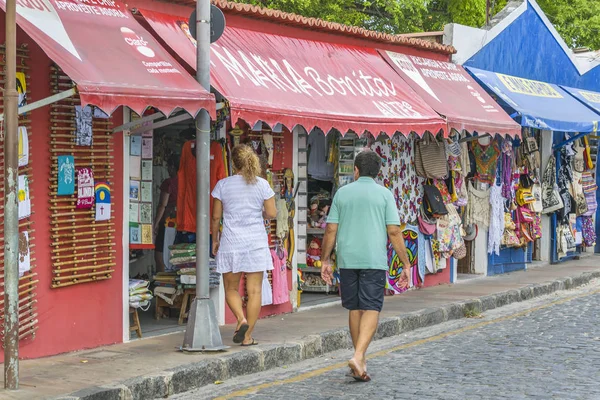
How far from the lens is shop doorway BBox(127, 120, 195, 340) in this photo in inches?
385

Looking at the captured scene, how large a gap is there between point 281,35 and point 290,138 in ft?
3.94

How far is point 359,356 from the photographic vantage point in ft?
26.2

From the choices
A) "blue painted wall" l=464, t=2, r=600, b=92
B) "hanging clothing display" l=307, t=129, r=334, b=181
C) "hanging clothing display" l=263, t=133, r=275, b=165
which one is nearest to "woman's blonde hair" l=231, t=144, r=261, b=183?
"hanging clothing display" l=263, t=133, r=275, b=165

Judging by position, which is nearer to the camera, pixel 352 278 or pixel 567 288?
pixel 352 278

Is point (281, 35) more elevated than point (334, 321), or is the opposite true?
point (281, 35)

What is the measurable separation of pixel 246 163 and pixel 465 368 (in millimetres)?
2688

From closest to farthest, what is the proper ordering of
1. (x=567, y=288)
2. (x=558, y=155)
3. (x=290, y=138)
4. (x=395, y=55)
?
(x=290, y=138) → (x=395, y=55) → (x=567, y=288) → (x=558, y=155)

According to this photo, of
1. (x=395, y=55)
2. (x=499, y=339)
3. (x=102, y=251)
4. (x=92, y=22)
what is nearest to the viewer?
(x=92, y=22)

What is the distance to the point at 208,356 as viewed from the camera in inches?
340

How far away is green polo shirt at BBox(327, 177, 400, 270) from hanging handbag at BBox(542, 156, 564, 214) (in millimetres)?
10727

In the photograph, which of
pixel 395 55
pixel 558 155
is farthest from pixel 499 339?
pixel 558 155

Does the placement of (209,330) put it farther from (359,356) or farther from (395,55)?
(395,55)

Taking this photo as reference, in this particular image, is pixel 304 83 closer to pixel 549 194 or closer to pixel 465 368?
pixel 465 368

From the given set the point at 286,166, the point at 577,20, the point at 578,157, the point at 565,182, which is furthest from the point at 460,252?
the point at 577,20
